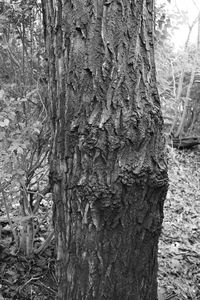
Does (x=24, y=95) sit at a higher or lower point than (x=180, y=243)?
higher

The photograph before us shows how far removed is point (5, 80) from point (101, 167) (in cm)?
121

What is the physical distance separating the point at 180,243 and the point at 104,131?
7.40 ft

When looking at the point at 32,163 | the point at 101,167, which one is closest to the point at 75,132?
the point at 101,167

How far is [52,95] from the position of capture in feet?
5.93

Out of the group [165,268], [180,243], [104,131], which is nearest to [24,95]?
[104,131]

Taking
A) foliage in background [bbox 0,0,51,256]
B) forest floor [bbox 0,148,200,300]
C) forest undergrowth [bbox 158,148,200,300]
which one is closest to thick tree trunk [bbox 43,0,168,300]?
foliage in background [bbox 0,0,51,256]

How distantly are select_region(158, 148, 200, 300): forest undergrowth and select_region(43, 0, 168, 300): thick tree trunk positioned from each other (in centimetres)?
95

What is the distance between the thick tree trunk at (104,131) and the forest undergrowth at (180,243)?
3.12 ft

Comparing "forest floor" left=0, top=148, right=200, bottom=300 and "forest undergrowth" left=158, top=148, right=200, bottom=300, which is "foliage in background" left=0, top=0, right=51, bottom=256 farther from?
"forest undergrowth" left=158, top=148, right=200, bottom=300

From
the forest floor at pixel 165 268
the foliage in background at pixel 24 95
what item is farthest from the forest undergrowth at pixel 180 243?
the foliage in background at pixel 24 95

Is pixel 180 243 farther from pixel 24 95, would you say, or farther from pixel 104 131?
pixel 104 131

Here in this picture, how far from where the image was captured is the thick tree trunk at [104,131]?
5.46 ft

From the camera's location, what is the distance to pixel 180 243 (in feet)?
11.8

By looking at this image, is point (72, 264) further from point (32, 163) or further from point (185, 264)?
point (185, 264)
